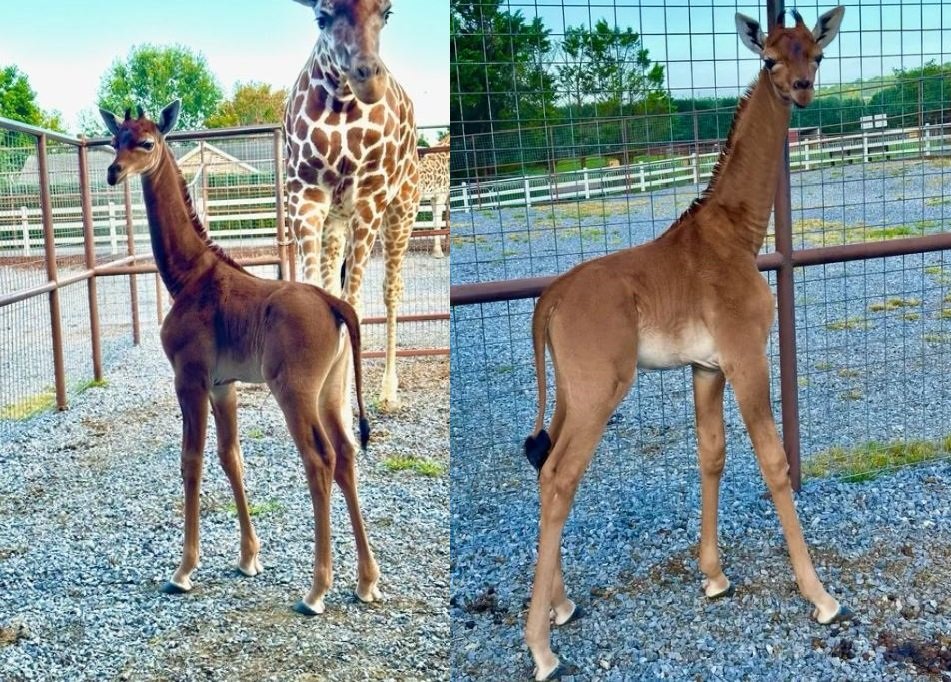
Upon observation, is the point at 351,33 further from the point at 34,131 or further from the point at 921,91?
the point at 921,91

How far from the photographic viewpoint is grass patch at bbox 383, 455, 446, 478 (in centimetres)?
315

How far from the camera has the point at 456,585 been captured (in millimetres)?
3535

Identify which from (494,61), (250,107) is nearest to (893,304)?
(494,61)

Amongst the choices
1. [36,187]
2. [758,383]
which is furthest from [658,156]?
[36,187]

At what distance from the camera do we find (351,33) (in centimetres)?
287

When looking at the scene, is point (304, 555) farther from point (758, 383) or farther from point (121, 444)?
point (758, 383)

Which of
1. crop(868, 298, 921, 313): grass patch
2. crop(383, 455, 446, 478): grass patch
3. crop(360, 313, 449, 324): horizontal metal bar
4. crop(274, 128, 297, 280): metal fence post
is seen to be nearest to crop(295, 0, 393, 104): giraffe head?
crop(274, 128, 297, 280): metal fence post

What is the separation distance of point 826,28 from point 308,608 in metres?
2.55

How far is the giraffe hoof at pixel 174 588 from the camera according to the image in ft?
9.43

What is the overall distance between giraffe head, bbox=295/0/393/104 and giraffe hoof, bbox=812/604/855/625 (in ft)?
7.98

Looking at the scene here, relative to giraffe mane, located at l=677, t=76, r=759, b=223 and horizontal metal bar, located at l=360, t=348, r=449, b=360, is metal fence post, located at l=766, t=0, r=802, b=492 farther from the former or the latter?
horizontal metal bar, located at l=360, t=348, r=449, b=360

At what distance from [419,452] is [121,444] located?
1.05 m

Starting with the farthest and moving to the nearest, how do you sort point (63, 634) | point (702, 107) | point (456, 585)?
point (702, 107) → point (456, 585) → point (63, 634)

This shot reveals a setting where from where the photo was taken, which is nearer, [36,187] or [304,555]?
[304,555]
